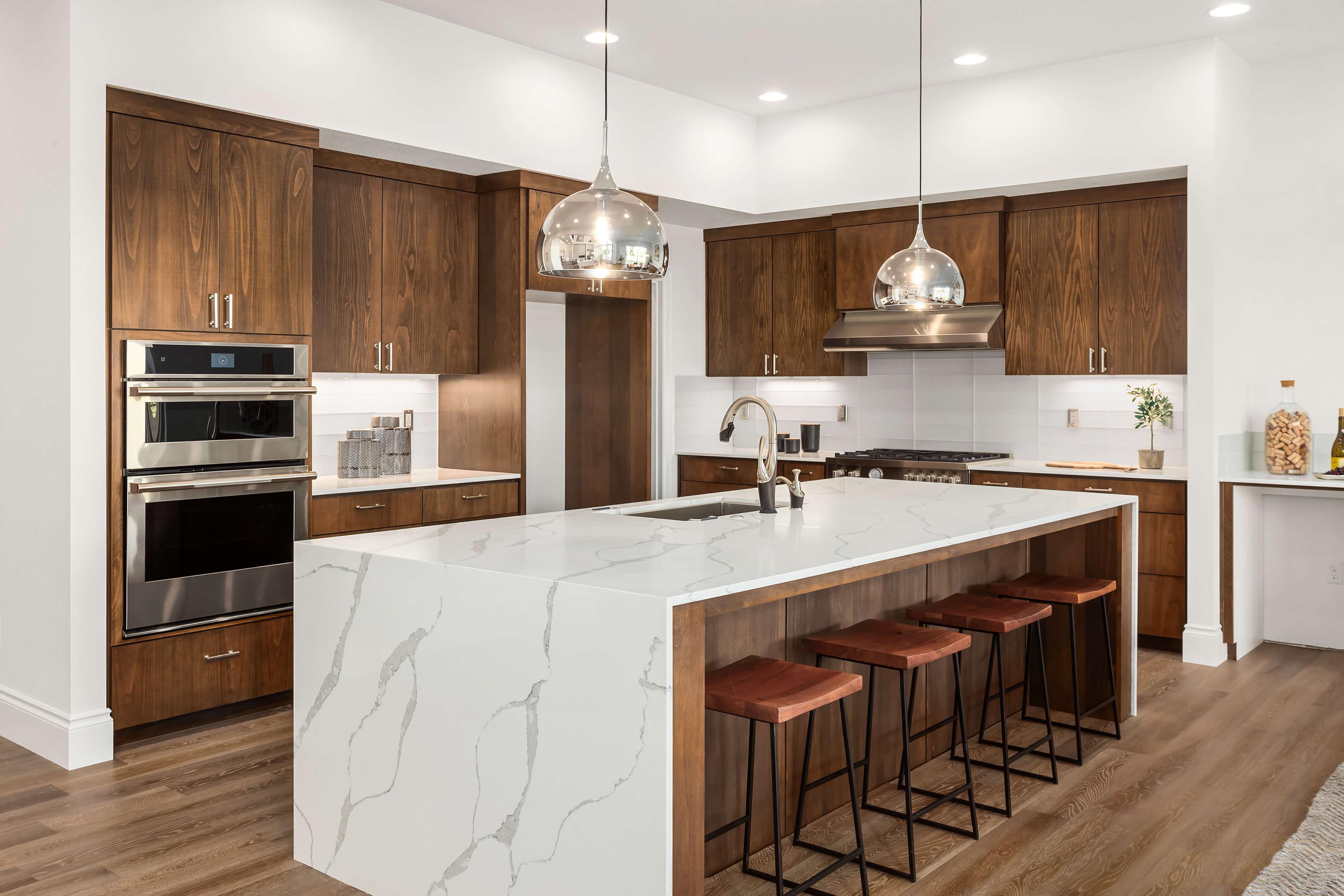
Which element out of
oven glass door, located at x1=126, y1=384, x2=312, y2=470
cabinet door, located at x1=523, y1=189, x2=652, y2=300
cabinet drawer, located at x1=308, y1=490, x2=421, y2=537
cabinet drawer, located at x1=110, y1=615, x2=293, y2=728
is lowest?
cabinet drawer, located at x1=110, y1=615, x2=293, y2=728

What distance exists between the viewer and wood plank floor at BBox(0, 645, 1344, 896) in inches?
111

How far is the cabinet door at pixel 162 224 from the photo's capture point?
12.2 feet

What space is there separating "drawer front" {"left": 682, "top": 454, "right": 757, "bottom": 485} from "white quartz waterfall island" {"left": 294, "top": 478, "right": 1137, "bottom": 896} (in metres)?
3.11

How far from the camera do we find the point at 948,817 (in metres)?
3.25

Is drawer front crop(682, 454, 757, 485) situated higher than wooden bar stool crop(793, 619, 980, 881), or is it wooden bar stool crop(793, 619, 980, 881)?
drawer front crop(682, 454, 757, 485)

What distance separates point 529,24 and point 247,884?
364cm

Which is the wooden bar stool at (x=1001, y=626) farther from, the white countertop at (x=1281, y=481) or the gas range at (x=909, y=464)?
the gas range at (x=909, y=464)

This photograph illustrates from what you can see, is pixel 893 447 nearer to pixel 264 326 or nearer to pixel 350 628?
pixel 264 326

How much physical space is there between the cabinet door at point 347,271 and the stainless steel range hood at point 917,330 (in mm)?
2597

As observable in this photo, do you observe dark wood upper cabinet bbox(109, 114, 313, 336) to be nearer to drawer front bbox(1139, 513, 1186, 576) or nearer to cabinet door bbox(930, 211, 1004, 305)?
cabinet door bbox(930, 211, 1004, 305)

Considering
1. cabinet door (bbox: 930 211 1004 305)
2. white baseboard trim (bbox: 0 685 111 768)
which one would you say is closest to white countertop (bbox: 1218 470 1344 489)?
cabinet door (bbox: 930 211 1004 305)

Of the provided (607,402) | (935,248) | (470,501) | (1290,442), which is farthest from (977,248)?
(470,501)

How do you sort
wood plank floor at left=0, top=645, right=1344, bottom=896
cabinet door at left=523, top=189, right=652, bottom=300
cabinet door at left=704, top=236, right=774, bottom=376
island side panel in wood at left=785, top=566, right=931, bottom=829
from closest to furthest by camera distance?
wood plank floor at left=0, top=645, right=1344, bottom=896 → island side panel in wood at left=785, top=566, right=931, bottom=829 → cabinet door at left=523, top=189, right=652, bottom=300 → cabinet door at left=704, top=236, right=774, bottom=376

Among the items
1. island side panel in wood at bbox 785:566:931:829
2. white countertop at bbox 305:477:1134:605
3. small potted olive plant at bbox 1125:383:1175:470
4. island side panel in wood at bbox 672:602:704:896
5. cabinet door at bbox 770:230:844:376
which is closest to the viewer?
island side panel in wood at bbox 672:602:704:896
